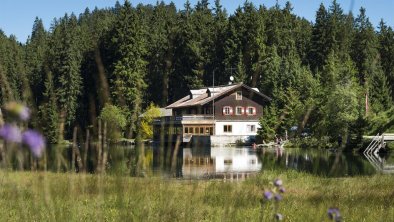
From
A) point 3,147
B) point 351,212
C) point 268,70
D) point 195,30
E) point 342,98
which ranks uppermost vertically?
point 195,30

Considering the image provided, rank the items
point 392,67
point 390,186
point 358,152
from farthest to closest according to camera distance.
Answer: point 392,67
point 358,152
point 390,186

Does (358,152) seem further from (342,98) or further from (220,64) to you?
(220,64)

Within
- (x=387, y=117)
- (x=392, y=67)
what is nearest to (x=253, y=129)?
(x=387, y=117)

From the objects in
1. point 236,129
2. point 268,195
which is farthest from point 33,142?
point 236,129

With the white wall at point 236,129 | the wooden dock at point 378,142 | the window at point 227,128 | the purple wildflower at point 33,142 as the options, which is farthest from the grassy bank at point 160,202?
the window at point 227,128

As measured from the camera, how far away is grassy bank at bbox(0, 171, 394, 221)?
451 cm

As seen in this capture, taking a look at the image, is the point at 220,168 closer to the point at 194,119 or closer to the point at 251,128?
the point at 194,119

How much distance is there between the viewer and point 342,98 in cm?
4047

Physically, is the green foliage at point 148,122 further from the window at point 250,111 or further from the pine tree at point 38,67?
the window at point 250,111

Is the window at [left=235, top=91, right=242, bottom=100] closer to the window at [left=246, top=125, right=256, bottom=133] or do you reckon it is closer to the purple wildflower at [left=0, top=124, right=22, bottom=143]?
the window at [left=246, top=125, right=256, bottom=133]

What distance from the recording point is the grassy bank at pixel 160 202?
14.8ft

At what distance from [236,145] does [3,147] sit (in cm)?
5116

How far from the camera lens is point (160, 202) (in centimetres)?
620

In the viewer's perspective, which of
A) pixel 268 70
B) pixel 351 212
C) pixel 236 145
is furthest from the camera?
pixel 268 70
